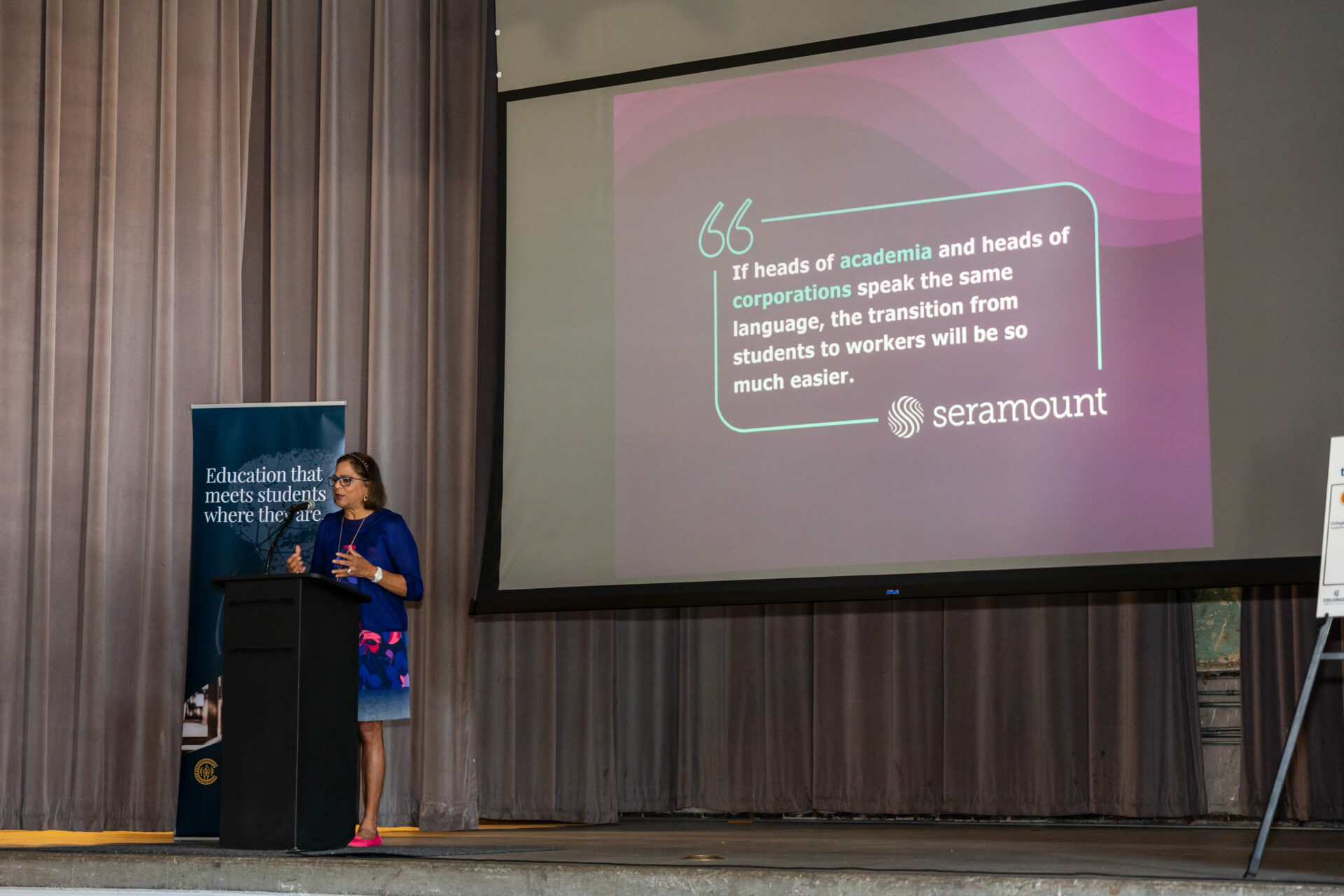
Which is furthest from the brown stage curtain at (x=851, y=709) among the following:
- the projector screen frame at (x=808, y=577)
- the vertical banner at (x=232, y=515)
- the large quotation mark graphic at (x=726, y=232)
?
the large quotation mark graphic at (x=726, y=232)

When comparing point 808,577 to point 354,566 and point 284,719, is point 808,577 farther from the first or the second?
point 284,719

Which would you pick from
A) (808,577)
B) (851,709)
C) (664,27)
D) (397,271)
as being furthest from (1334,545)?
(397,271)

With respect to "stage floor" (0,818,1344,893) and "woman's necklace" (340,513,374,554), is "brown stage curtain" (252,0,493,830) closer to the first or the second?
"stage floor" (0,818,1344,893)

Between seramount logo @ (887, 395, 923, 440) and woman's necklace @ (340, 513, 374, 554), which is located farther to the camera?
woman's necklace @ (340, 513, 374, 554)

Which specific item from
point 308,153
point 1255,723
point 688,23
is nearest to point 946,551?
point 1255,723

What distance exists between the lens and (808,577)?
404 cm

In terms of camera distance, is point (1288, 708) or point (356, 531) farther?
point (1288, 708)

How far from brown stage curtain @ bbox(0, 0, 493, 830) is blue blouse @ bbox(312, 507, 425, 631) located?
0.98 metres

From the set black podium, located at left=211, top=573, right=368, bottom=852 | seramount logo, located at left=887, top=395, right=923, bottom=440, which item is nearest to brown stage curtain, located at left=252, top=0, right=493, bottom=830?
black podium, located at left=211, top=573, right=368, bottom=852

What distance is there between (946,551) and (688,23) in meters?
2.04

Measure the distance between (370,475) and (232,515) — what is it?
2.72ft

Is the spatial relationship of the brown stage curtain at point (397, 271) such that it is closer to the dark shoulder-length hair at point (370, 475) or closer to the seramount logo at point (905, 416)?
the dark shoulder-length hair at point (370, 475)

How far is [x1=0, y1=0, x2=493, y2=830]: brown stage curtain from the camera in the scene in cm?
520

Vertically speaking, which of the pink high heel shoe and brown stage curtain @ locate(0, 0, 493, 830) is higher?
brown stage curtain @ locate(0, 0, 493, 830)
